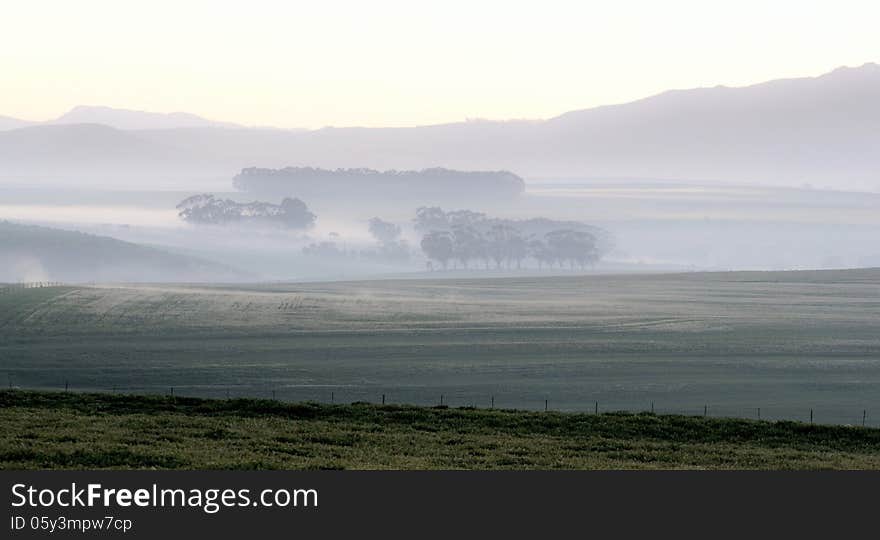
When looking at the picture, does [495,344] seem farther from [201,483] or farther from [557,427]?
[201,483]

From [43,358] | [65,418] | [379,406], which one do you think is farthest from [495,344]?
[65,418]

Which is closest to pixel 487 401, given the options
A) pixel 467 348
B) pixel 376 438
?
pixel 376 438

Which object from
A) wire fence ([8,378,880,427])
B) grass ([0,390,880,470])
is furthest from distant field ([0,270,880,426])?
grass ([0,390,880,470])

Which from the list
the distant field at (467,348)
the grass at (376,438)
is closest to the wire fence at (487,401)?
the distant field at (467,348)

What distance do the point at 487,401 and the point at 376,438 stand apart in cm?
2231

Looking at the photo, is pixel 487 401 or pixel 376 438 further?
pixel 487 401

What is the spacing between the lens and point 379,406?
146 feet

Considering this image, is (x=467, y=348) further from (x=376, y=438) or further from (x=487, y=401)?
(x=376, y=438)

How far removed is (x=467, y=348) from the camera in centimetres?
8225

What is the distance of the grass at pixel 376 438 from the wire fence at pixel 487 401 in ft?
30.1

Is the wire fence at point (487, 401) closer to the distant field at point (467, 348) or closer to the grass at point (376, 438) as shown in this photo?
the distant field at point (467, 348)

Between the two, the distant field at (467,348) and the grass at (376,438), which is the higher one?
the grass at (376,438)

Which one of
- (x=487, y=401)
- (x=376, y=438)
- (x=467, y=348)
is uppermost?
(x=376, y=438)

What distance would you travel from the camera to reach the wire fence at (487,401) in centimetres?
5381
